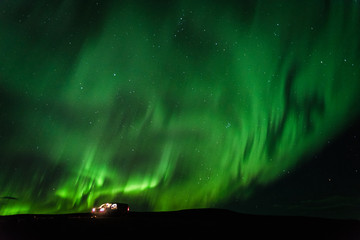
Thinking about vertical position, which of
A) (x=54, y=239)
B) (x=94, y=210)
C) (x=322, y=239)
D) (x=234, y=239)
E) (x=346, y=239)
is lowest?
(x=94, y=210)

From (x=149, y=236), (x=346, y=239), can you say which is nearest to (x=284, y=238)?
(x=346, y=239)

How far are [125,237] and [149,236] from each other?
121 cm

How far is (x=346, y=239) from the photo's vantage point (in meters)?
18.1

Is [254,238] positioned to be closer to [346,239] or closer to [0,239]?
[346,239]

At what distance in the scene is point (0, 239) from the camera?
13594mm

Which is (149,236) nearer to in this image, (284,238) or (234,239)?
(234,239)

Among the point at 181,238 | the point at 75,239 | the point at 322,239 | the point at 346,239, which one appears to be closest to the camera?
the point at 75,239

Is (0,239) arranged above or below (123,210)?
above

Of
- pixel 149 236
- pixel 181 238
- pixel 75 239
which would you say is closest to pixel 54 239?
pixel 75 239

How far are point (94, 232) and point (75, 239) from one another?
2243 millimetres

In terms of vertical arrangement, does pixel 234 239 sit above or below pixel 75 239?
below

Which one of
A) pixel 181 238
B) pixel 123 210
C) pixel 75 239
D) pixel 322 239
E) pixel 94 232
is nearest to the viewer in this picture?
pixel 75 239

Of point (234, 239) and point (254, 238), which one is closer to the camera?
point (234, 239)

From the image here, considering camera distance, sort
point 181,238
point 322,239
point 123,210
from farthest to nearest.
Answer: point 123,210 < point 322,239 < point 181,238
